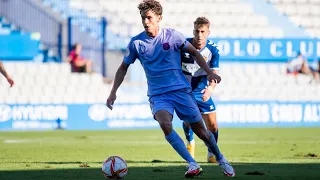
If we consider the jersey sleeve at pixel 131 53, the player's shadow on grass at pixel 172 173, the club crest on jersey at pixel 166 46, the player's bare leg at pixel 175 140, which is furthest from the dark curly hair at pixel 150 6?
the player's shadow on grass at pixel 172 173

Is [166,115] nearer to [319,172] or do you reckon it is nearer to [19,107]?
[319,172]

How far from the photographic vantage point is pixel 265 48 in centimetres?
2809

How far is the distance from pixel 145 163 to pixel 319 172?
9.65 feet

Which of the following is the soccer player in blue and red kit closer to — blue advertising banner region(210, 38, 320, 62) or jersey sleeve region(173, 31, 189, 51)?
jersey sleeve region(173, 31, 189, 51)

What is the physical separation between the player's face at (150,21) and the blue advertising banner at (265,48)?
1768 centimetres

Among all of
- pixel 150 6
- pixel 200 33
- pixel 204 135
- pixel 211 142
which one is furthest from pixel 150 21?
pixel 200 33

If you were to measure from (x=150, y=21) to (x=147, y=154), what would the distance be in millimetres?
5409

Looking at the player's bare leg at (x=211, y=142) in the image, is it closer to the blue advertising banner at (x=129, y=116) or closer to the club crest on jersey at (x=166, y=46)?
the club crest on jersey at (x=166, y=46)

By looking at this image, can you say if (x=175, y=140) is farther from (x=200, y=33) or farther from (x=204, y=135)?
(x=200, y=33)

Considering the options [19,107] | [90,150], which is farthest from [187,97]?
[19,107]

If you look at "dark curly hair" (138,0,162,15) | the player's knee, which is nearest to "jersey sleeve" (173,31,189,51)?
"dark curly hair" (138,0,162,15)

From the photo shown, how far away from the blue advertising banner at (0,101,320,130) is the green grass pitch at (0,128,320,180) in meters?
1.26

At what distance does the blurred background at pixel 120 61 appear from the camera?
24.8 metres

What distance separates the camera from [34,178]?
10.2 metres
